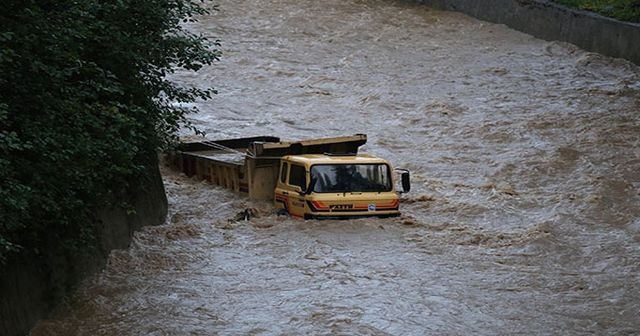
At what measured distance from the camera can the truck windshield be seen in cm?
1947

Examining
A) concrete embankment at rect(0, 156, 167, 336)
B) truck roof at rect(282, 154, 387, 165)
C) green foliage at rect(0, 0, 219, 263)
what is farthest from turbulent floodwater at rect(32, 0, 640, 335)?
green foliage at rect(0, 0, 219, 263)

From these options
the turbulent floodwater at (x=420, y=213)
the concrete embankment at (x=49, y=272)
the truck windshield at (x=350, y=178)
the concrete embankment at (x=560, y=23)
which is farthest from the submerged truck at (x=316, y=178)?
the concrete embankment at (x=560, y=23)

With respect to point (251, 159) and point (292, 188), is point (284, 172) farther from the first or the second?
point (251, 159)

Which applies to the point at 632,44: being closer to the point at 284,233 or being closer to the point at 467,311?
the point at 284,233

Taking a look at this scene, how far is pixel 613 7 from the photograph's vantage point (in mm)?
35188

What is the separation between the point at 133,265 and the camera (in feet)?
55.9

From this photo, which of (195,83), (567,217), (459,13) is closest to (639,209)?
(567,217)

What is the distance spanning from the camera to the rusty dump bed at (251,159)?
20703 mm

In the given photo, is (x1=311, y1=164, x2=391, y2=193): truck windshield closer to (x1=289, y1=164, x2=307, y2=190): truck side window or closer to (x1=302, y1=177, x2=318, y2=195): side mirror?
(x1=302, y1=177, x2=318, y2=195): side mirror

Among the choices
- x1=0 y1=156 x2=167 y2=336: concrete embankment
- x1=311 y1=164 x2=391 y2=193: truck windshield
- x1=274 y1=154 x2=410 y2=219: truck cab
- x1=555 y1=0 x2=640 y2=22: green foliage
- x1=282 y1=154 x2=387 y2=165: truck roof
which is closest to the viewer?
x1=0 y1=156 x2=167 y2=336: concrete embankment

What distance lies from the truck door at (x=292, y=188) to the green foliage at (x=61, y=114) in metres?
4.69

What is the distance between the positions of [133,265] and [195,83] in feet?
54.9

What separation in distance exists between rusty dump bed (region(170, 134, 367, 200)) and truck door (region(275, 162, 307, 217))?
505 mm

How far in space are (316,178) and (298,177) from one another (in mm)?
534
